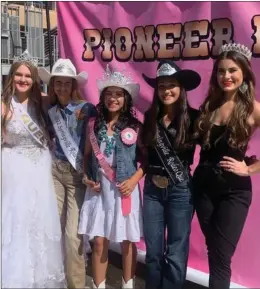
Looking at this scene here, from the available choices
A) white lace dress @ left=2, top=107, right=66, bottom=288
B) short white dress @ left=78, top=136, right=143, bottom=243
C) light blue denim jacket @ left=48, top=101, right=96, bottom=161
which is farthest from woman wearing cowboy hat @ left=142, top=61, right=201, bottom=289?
white lace dress @ left=2, top=107, right=66, bottom=288

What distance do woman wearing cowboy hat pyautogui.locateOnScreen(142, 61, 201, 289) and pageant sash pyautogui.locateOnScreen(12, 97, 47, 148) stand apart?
756mm

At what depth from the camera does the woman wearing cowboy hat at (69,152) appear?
286cm

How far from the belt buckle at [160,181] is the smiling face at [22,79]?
108cm

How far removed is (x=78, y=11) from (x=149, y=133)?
1.68 meters

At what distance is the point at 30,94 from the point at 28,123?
24 centimetres

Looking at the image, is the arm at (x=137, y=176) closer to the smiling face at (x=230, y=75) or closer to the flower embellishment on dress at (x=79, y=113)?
the flower embellishment on dress at (x=79, y=113)

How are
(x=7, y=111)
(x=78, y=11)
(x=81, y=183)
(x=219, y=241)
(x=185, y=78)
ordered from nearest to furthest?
(x=219, y=241) → (x=185, y=78) → (x=7, y=111) → (x=81, y=183) → (x=78, y=11)

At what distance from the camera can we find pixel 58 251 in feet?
9.70

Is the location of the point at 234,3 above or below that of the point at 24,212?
above

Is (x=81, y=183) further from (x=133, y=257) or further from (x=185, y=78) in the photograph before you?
(x=185, y=78)

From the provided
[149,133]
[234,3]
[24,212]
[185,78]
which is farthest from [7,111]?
[234,3]

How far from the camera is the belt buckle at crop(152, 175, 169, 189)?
8.09ft

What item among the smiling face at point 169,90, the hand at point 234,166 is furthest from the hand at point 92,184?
the hand at point 234,166

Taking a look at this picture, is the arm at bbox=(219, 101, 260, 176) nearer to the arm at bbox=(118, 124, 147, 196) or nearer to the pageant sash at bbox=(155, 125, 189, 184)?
the pageant sash at bbox=(155, 125, 189, 184)
